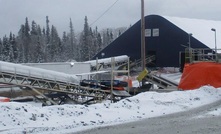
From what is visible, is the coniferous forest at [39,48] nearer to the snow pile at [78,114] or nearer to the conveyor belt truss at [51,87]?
the conveyor belt truss at [51,87]

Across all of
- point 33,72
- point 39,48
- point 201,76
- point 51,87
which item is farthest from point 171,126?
point 39,48

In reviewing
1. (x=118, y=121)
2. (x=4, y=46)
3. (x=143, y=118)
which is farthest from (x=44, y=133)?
(x=4, y=46)

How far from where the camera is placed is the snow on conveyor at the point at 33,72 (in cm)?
2583

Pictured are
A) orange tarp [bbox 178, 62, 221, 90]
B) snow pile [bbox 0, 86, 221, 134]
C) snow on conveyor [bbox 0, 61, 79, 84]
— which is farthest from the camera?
snow on conveyor [bbox 0, 61, 79, 84]

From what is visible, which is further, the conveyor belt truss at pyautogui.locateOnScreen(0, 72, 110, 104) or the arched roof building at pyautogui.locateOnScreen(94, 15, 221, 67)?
the arched roof building at pyautogui.locateOnScreen(94, 15, 221, 67)

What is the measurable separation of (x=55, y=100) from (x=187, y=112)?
15.6m

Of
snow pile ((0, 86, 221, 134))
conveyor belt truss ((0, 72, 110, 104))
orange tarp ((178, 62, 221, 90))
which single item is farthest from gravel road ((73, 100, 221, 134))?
conveyor belt truss ((0, 72, 110, 104))

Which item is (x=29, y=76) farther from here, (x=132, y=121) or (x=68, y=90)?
(x=132, y=121)

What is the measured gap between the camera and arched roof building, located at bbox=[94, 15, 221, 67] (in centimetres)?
6031

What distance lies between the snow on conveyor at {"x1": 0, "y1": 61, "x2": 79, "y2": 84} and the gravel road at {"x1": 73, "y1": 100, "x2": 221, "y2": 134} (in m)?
15.2

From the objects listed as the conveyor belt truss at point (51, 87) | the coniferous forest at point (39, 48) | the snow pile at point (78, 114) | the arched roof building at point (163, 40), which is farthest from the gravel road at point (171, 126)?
the coniferous forest at point (39, 48)

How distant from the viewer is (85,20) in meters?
164

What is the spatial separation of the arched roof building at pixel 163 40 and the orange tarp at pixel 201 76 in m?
32.7

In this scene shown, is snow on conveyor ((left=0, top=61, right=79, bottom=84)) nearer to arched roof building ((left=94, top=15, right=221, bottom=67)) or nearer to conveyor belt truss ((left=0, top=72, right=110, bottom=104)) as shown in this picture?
conveyor belt truss ((left=0, top=72, right=110, bottom=104))
